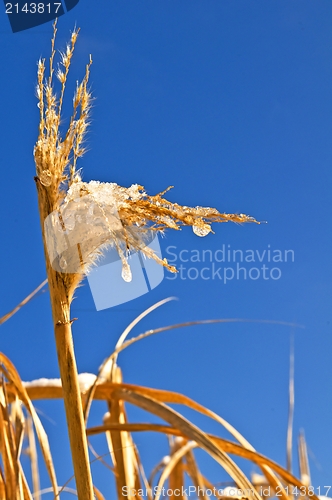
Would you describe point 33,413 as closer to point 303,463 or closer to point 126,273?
point 126,273

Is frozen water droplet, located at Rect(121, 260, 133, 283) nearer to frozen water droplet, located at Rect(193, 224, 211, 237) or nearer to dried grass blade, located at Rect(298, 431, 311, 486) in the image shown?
frozen water droplet, located at Rect(193, 224, 211, 237)

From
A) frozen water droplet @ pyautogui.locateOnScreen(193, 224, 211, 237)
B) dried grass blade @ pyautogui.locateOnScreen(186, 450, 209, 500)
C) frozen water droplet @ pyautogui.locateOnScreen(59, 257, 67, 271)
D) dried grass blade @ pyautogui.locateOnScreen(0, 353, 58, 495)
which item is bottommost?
dried grass blade @ pyautogui.locateOnScreen(186, 450, 209, 500)

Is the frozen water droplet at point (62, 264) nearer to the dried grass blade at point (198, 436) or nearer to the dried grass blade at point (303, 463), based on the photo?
the dried grass blade at point (198, 436)

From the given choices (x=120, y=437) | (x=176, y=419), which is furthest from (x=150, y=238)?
(x=120, y=437)

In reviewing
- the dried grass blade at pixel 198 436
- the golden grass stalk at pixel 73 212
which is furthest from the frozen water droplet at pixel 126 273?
the dried grass blade at pixel 198 436

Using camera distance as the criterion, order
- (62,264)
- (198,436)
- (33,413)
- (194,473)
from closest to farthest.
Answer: (62,264)
(198,436)
(33,413)
(194,473)

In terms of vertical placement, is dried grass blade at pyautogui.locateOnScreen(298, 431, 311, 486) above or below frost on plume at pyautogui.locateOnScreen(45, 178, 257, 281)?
below

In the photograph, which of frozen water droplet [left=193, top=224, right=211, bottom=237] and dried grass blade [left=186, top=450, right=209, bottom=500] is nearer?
frozen water droplet [left=193, top=224, right=211, bottom=237]

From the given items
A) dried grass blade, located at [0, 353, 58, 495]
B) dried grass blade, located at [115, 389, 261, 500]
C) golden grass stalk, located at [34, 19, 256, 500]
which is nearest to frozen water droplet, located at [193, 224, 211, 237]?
golden grass stalk, located at [34, 19, 256, 500]

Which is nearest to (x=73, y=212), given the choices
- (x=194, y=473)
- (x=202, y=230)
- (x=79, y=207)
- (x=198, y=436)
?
(x=79, y=207)
